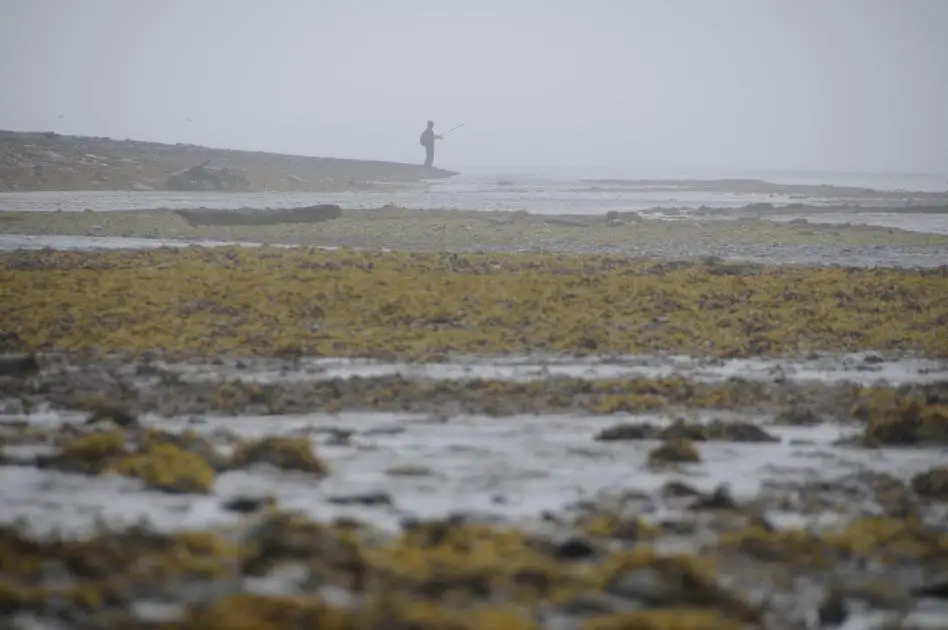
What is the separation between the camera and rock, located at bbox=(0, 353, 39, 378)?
10.5m

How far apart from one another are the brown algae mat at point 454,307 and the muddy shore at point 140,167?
1258 inches

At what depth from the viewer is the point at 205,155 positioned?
7075cm

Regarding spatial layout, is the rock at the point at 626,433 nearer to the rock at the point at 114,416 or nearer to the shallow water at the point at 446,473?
the shallow water at the point at 446,473

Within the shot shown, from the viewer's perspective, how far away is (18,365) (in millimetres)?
10617

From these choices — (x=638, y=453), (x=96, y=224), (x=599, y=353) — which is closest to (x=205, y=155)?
(x=96, y=224)

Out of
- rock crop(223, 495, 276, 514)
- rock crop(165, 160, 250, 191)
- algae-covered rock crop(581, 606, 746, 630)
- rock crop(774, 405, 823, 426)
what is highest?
rock crop(165, 160, 250, 191)

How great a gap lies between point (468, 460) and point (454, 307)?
7.37 metres

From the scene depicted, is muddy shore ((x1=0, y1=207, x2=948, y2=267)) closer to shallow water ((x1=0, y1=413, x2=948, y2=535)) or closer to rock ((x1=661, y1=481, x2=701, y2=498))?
shallow water ((x1=0, y1=413, x2=948, y2=535))

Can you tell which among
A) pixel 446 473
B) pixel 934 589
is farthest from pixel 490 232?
pixel 934 589

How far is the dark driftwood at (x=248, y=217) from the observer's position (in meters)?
30.7

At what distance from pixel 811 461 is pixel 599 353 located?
4.68 metres

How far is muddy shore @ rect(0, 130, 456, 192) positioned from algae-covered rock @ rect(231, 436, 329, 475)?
4285cm

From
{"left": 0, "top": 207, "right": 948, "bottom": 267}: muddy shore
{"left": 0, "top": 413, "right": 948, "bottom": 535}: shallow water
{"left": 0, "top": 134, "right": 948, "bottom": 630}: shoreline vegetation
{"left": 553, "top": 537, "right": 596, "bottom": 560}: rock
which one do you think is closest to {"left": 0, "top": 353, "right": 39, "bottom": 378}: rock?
{"left": 0, "top": 134, "right": 948, "bottom": 630}: shoreline vegetation

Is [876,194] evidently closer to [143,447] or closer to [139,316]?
[139,316]
